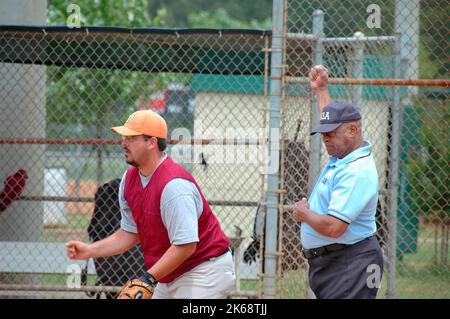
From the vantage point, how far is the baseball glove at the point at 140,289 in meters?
5.25

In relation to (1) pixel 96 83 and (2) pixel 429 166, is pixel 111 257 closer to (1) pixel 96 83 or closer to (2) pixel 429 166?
(2) pixel 429 166

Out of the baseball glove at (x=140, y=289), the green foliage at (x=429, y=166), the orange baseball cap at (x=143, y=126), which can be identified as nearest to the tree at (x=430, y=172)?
the green foliage at (x=429, y=166)

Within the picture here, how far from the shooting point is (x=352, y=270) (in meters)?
5.22

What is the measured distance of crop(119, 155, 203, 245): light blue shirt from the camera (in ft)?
17.3

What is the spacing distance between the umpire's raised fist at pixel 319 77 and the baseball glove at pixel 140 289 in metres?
1.87

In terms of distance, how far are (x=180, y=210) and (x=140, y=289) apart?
55 centimetres

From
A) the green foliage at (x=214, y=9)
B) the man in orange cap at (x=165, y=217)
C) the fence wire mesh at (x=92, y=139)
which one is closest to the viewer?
the man in orange cap at (x=165, y=217)

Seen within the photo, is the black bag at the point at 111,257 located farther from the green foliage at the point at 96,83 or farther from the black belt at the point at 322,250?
the green foliage at the point at 96,83

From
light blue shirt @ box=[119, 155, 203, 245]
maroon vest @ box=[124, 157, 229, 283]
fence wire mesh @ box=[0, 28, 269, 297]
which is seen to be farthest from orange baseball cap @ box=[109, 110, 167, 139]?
fence wire mesh @ box=[0, 28, 269, 297]

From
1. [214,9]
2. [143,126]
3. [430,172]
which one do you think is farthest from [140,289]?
[214,9]

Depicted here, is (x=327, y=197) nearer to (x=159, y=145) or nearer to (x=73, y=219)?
(x=159, y=145)

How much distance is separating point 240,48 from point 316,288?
3471 mm

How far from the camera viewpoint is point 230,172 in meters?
12.1
